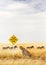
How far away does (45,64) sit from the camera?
11750mm

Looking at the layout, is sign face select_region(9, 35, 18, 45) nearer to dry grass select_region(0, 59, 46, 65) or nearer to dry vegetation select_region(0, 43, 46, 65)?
dry vegetation select_region(0, 43, 46, 65)

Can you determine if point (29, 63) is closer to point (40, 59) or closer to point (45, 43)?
point (40, 59)

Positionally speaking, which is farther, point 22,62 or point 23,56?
point 23,56

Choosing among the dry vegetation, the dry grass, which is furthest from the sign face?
the dry grass

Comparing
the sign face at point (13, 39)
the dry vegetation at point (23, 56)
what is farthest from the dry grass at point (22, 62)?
the sign face at point (13, 39)

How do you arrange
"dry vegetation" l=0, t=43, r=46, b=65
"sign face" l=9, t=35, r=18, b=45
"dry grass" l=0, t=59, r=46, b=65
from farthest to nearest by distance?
"sign face" l=9, t=35, r=18, b=45
"dry vegetation" l=0, t=43, r=46, b=65
"dry grass" l=0, t=59, r=46, b=65

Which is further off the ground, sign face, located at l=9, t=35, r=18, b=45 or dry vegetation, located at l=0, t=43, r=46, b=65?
sign face, located at l=9, t=35, r=18, b=45

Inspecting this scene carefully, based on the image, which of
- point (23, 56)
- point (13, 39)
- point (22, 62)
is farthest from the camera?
point (13, 39)

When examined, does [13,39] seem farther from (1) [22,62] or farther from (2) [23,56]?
(1) [22,62]

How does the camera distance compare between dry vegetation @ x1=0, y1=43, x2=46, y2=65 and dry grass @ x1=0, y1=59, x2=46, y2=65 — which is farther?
dry vegetation @ x1=0, y1=43, x2=46, y2=65

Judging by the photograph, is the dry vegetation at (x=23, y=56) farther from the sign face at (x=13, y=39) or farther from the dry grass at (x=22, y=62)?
the sign face at (x=13, y=39)

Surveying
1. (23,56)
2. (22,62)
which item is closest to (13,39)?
(23,56)

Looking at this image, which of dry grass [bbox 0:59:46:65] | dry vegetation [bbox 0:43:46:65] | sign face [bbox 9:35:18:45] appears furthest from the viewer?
sign face [bbox 9:35:18:45]

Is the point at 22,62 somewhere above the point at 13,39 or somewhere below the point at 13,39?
below
